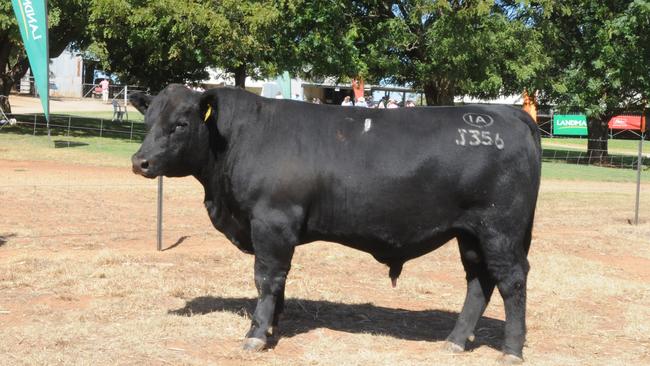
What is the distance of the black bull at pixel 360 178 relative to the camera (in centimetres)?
584

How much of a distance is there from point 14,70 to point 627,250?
91.8 feet

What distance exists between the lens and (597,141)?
106 ft

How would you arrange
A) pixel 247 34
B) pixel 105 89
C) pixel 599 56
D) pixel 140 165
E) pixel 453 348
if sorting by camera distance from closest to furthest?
pixel 140 165 → pixel 453 348 → pixel 247 34 → pixel 599 56 → pixel 105 89

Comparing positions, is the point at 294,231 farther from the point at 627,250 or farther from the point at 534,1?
the point at 534,1

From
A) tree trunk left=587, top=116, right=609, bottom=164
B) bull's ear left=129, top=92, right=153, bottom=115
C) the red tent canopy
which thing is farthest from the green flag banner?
the red tent canopy

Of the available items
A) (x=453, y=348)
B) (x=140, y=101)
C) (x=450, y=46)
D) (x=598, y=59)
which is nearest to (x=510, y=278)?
(x=453, y=348)

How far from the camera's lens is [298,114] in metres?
6.18

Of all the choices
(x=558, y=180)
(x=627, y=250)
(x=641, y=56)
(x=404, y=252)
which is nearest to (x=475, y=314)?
(x=404, y=252)

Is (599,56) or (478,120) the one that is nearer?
(478,120)

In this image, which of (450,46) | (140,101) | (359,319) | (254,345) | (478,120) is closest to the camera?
(254,345)

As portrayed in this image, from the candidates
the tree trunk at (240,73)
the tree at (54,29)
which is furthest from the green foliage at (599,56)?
the tree at (54,29)

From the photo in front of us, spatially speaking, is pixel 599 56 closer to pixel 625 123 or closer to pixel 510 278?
pixel 625 123

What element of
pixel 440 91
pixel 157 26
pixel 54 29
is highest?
pixel 157 26

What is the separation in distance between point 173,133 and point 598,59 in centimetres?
2673
